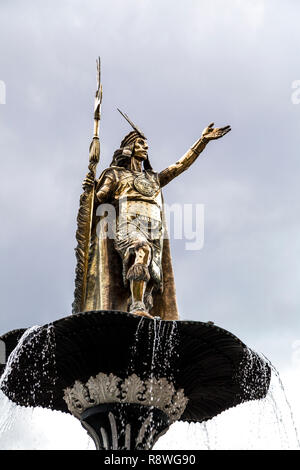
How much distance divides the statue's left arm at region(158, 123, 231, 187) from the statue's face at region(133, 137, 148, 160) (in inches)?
21.0

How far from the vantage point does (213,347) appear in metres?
11.6

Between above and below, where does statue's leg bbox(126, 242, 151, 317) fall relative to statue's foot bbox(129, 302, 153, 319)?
above

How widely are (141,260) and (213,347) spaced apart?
2200 mm

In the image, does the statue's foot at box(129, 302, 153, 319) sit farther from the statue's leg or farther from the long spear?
the long spear

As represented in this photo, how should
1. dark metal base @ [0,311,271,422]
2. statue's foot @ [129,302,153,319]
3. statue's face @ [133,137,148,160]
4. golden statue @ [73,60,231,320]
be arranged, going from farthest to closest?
statue's face @ [133,137,148,160], golden statue @ [73,60,231,320], statue's foot @ [129,302,153,319], dark metal base @ [0,311,271,422]

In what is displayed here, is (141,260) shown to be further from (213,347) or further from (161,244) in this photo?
(213,347)

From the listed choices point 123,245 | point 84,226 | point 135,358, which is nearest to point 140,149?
point 84,226

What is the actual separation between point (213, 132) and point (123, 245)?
3.84 meters

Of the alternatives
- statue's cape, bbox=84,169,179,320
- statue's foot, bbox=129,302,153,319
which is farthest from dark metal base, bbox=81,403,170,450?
statue's cape, bbox=84,169,179,320

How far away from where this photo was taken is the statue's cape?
1327 centimetres

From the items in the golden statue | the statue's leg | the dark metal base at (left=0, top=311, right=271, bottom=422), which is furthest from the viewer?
the golden statue
